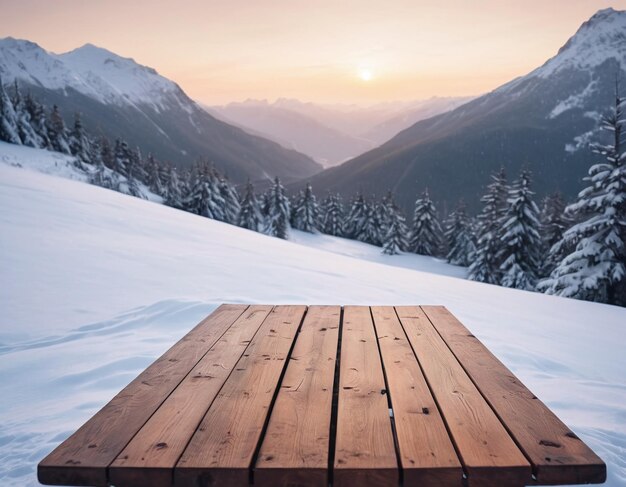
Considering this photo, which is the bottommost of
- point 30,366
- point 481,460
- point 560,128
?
point 30,366

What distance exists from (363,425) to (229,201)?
4881 cm

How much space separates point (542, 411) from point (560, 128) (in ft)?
717

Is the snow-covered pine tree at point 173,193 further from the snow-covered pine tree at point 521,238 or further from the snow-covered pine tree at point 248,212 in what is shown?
the snow-covered pine tree at point 521,238

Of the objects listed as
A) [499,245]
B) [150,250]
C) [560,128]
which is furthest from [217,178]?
[560,128]

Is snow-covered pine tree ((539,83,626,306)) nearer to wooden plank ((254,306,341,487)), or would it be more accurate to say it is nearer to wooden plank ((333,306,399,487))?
wooden plank ((333,306,399,487))

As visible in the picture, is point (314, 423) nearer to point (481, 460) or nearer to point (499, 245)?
point (481, 460)

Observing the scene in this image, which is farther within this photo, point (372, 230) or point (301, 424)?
point (372, 230)

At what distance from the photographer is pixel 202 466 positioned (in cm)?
141

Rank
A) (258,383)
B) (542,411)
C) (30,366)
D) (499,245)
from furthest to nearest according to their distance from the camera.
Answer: (499,245)
(30,366)
(258,383)
(542,411)

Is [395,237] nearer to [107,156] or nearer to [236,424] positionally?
[107,156]

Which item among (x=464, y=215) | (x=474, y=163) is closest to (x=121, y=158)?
(x=464, y=215)

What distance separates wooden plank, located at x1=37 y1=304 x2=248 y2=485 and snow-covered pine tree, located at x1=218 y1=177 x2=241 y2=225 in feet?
150

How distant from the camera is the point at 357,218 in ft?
188

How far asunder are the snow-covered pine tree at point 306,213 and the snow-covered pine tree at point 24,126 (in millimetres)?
29447
